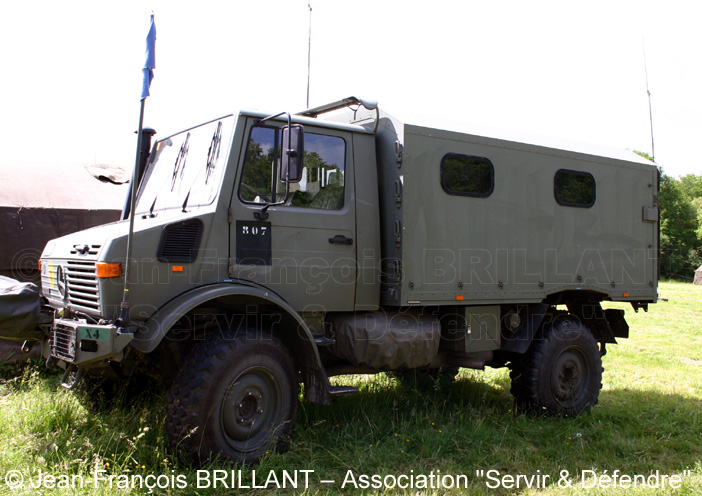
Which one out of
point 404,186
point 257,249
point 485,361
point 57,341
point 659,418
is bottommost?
point 659,418

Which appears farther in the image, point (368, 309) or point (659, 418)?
point (659, 418)

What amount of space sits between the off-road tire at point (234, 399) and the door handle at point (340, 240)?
964 mm

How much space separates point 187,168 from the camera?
17.4 feet

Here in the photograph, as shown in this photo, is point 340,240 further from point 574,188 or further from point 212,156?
point 574,188

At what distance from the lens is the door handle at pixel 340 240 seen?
5.33 meters

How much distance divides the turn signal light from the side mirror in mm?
1320

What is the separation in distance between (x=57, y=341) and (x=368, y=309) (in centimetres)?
250

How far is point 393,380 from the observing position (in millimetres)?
7867

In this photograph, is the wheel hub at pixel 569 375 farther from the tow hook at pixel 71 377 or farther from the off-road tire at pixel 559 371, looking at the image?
the tow hook at pixel 71 377

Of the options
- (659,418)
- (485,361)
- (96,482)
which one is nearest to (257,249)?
(96,482)

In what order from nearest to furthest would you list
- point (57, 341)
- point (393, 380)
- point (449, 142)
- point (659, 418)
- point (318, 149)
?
point (57, 341)
point (318, 149)
point (449, 142)
point (659, 418)
point (393, 380)

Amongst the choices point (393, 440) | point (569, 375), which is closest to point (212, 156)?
point (393, 440)

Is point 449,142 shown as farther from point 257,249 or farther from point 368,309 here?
point 257,249

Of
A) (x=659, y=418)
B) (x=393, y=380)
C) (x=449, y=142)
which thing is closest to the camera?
(x=449, y=142)
